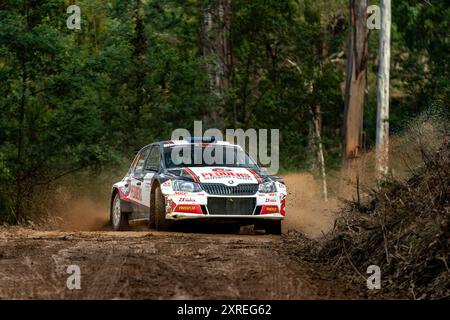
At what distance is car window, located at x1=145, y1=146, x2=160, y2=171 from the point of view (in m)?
17.2

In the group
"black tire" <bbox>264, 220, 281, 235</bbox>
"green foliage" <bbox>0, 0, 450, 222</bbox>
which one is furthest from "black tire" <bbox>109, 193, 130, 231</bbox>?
"black tire" <bbox>264, 220, 281, 235</bbox>

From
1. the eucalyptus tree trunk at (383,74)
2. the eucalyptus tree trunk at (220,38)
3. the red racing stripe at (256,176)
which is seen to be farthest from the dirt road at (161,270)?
the eucalyptus tree trunk at (220,38)

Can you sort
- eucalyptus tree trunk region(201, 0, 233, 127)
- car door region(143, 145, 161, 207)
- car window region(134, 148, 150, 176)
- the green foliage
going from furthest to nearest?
eucalyptus tree trunk region(201, 0, 233, 127) → the green foliage → car window region(134, 148, 150, 176) → car door region(143, 145, 161, 207)

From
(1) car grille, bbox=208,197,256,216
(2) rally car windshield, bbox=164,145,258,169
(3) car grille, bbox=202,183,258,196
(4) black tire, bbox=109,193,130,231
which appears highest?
(2) rally car windshield, bbox=164,145,258,169

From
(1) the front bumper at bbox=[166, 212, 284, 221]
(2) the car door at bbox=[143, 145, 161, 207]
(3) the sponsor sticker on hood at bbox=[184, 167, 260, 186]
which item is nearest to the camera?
(1) the front bumper at bbox=[166, 212, 284, 221]

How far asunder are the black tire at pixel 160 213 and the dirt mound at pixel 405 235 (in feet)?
15.0

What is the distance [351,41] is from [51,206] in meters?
8.04

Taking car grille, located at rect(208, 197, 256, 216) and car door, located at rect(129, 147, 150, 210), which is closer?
car grille, located at rect(208, 197, 256, 216)

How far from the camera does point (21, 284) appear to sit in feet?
29.9

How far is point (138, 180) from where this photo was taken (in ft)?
57.4

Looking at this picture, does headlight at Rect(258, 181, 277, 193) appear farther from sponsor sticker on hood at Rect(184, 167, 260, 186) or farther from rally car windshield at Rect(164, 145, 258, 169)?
rally car windshield at Rect(164, 145, 258, 169)

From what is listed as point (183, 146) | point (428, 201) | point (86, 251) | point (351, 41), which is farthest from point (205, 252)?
point (351, 41)

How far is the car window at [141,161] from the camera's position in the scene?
17.8 meters

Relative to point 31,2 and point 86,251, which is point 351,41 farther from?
point 86,251
